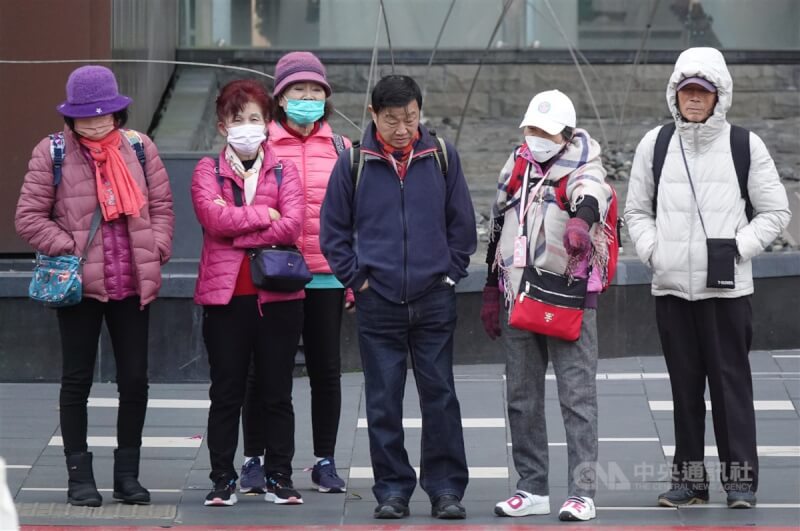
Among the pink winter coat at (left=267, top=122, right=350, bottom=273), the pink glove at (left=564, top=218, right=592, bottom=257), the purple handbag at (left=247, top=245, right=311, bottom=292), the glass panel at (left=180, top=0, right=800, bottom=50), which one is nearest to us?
the pink glove at (left=564, top=218, right=592, bottom=257)

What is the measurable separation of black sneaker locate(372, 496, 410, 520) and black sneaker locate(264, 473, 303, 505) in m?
0.42

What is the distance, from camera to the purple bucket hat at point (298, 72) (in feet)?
20.7

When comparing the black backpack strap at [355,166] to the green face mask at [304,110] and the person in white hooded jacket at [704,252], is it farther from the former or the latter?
the person in white hooded jacket at [704,252]

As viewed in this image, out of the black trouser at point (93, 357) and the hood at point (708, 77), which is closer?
the hood at point (708, 77)

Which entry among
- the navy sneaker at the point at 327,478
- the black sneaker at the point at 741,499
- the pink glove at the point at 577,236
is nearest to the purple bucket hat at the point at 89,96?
the navy sneaker at the point at 327,478

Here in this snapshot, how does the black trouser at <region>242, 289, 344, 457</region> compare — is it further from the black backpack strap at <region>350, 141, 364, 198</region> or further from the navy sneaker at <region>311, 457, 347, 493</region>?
the black backpack strap at <region>350, 141, 364, 198</region>

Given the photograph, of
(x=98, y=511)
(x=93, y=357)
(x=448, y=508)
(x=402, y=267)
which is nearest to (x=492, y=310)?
(x=402, y=267)

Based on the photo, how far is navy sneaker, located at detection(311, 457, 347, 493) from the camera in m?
6.48

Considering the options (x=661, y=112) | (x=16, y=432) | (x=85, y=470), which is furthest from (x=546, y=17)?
(x=85, y=470)

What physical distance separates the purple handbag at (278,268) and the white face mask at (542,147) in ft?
3.38

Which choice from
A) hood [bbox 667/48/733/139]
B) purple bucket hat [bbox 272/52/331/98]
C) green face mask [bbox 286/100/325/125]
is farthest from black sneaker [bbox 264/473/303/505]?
hood [bbox 667/48/733/139]

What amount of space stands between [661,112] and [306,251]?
9882 millimetres

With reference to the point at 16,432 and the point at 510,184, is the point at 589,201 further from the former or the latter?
the point at 16,432

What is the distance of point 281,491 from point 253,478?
0.20 metres
